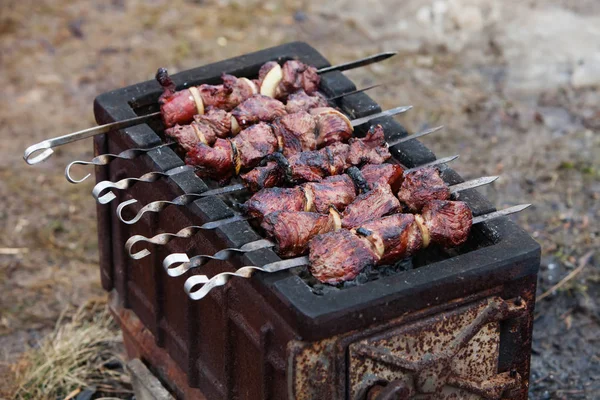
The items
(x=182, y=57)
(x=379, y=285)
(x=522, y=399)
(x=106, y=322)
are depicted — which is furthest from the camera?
(x=182, y=57)

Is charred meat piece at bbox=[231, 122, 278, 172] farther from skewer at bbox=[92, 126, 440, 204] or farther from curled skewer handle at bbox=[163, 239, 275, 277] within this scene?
curled skewer handle at bbox=[163, 239, 275, 277]

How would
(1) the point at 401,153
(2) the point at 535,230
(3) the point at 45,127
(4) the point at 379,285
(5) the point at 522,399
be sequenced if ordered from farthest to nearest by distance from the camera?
1. (3) the point at 45,127
2. (2) the point at 535,230
3. (1) the point at 401,153
4. (5) the point at 522,399
5. (4) the point at 379,285

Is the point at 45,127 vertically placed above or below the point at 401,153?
below

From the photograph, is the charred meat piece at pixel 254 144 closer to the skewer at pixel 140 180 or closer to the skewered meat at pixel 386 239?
the skewer at pixel 140 180

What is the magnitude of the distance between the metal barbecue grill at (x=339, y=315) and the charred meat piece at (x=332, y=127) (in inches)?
7.6

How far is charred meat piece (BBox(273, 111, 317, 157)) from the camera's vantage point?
4.47m

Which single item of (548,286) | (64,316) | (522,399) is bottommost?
(64,316)

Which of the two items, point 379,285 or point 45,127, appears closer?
point 379,285

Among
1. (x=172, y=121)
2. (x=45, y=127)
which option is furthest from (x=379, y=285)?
(x=45, y=127)

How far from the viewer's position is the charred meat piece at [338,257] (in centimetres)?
373

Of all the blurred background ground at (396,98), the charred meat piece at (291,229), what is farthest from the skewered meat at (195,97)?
the blurred background ground at (396,98)

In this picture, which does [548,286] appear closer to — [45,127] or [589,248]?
[589,248]

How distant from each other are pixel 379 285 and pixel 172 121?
1.51m

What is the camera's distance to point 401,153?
14.6ft
